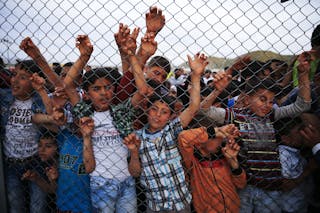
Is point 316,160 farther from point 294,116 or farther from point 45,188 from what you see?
point 45,188

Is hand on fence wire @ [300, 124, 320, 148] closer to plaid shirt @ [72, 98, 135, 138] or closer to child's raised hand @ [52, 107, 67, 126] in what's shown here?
A: plaid shirt @ [72, 98, 135, 138]

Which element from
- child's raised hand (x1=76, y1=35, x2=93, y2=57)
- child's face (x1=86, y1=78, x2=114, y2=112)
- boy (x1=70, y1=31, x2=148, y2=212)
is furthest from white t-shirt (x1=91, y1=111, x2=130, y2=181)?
child's raised hand (x1=76, y1=35, x2=93, y2=57)

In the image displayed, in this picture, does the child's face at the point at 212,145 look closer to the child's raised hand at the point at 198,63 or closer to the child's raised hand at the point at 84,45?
the child's raised hand at the point at 198,63

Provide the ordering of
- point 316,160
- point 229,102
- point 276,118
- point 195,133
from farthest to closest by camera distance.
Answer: point 229,102 < point 276,118 < point 316,160 < point 195,133

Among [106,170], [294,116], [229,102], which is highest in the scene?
[229,102]

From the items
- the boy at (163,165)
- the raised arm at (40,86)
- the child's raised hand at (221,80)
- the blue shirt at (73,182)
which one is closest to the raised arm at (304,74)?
the child's raised hand at (221,80)

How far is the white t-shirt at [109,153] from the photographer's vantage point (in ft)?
5.46

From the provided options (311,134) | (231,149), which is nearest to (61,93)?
(231,149)

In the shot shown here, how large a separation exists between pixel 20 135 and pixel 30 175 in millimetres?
283

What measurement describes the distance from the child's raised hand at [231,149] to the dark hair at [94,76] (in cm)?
84

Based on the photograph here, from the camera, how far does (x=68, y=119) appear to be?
183 cm

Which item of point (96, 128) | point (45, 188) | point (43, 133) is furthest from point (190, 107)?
point (45, 188)

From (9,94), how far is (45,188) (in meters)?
0.72

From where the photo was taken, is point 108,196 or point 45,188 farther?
point 45,188
